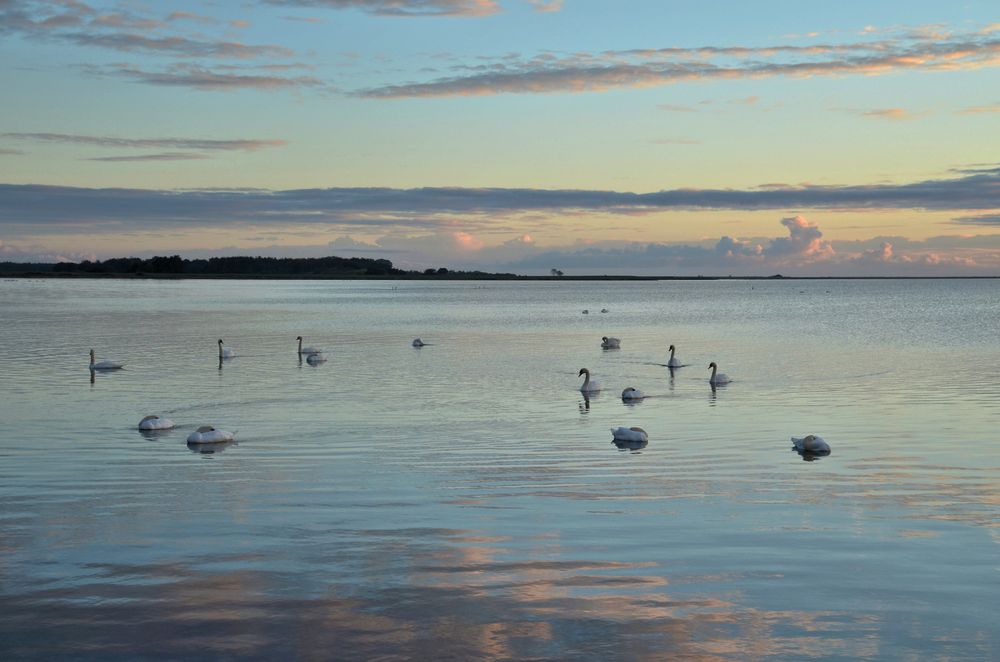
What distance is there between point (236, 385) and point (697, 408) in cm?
1530

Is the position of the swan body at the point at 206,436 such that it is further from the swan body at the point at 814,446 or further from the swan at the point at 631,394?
the swan at the point at 631,394

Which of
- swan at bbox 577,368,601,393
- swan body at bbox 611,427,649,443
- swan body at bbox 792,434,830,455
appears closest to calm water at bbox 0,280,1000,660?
swan body at bbox 611,427,649,443

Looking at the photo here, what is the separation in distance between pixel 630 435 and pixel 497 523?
25.0 feet

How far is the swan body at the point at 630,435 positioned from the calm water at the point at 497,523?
0.99ft

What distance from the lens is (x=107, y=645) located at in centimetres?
1035

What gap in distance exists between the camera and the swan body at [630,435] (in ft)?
73.3

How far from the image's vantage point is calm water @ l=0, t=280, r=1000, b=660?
35.5 feet

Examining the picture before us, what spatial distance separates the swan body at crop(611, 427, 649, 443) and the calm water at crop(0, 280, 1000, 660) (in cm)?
30

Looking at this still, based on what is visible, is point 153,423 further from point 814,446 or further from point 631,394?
point 814,446

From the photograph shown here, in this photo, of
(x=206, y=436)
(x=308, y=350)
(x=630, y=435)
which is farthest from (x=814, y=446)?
(x=308, y=350)

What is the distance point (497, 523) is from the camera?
1527 centimetres

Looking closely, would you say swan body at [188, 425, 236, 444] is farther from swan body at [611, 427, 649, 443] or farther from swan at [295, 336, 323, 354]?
swan at [295, 336, 323, 354]

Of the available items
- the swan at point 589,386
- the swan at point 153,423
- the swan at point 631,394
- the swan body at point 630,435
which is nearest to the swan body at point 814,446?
the swan body at point 630,435

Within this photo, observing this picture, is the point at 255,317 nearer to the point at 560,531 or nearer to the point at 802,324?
the point at 802,324
